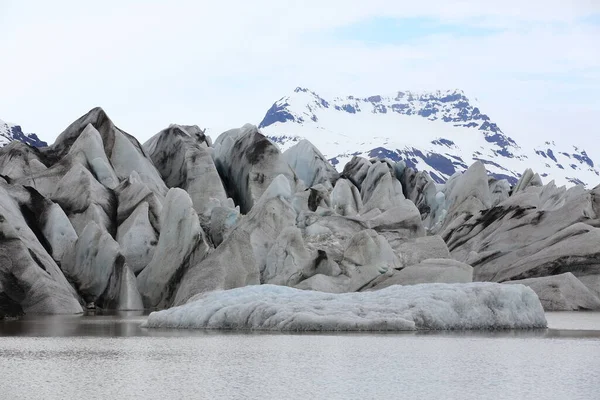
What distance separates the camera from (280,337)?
21953 mm

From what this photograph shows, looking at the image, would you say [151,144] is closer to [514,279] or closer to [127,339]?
[514,279]

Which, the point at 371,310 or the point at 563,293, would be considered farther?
the point at 563,293

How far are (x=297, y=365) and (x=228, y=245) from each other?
717 inches

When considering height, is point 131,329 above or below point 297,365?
above

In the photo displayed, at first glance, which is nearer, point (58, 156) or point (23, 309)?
point (23, 309)

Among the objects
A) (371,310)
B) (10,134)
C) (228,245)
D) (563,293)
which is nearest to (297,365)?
(371,310)

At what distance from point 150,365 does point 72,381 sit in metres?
2.14

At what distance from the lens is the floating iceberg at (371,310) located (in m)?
23.8

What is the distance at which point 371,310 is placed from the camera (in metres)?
24.5

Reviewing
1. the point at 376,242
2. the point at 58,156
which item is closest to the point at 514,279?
the point at 376,242

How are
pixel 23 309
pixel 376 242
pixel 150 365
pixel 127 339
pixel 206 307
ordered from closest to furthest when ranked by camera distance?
pixel 150 365
pixel 127 339
pixel 206 307
pixel 23 309
pixel 376 242

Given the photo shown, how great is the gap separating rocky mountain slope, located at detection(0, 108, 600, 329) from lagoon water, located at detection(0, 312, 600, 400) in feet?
9.61

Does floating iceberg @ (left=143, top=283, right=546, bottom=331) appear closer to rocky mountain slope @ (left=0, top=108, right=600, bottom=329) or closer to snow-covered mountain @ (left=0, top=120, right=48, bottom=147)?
rocky mountain slope @ (left=0, top=108, right=600, bottom=329)

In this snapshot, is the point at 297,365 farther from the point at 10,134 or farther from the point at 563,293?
the point at 10,134
